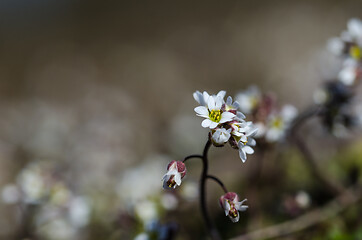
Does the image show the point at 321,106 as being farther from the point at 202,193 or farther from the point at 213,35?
the point at 213,35

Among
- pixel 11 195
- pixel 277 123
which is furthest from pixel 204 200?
pixel 11 195

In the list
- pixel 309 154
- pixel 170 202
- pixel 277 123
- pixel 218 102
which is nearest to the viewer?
pixel 218 102

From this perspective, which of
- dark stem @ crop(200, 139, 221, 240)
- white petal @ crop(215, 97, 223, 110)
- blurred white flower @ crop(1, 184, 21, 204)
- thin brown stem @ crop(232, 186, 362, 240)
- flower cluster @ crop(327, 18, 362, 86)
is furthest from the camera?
blurred white flower @ crop(1, 184, 21, 204)

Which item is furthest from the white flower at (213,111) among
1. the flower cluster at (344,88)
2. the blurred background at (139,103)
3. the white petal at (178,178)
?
the flower cluster at (344,88)

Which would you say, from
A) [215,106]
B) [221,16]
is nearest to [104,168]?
[215,106]

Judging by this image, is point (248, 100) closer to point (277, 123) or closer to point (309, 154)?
point (277, 123)

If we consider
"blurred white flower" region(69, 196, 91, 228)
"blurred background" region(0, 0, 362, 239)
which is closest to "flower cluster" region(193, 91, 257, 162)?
"blurred background" region(0, 0, 362, 239)

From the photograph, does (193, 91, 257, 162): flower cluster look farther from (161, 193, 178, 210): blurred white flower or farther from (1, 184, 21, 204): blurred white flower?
(1, 184, 21, 204): blurred white flower
